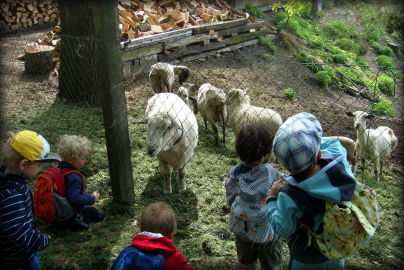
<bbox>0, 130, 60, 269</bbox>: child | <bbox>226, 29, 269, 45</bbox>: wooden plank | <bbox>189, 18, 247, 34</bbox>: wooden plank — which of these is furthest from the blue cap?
<bbox>226, 29, 269, 45</bbox>: wooden plank

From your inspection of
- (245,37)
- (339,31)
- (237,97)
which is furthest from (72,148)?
(339,31)

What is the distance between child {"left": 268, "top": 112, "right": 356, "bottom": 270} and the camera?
2.02 m

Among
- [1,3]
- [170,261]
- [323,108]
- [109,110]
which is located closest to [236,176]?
[170,261]

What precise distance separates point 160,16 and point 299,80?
16.1 ft

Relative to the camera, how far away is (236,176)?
8.58 feet

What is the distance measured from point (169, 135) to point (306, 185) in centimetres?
266

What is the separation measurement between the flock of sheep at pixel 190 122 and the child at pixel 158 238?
6.37ft

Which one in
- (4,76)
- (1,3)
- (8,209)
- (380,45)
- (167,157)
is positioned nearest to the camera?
(8,209)

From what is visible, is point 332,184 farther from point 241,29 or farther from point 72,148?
point 241,29

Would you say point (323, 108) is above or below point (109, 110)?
below

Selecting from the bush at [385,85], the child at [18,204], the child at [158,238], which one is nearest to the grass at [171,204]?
the child at [18,204]

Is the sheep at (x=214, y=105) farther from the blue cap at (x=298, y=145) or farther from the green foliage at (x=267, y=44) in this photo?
the green foliage at (x=267, y=44)

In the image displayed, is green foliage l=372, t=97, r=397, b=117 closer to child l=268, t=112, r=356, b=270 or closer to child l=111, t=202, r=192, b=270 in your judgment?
child l=268, t=112, r=356, b=270

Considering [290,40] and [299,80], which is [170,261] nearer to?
[299,80]
